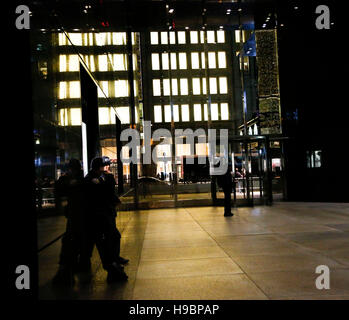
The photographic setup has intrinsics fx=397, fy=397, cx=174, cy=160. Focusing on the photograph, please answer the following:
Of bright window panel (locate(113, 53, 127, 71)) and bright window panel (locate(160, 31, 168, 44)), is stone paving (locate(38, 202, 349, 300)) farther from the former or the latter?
bright window panel (locate(160, 31, 168, 44))

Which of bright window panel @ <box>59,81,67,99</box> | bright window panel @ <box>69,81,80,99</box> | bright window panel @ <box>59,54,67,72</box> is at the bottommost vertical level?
bright window panel @ <box>59,81,67,99</box>

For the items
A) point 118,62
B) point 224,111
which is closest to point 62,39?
point 118,62

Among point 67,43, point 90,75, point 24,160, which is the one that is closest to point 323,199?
point 90,75

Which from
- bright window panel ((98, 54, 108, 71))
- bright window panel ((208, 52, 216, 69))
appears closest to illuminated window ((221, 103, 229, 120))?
bright window panel ((208, 52, 216, 69))

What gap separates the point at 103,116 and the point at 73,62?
12.8ft

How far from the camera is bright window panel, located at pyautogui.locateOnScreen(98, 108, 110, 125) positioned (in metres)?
9.71

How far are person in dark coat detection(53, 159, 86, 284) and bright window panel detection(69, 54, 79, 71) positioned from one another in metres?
1.61

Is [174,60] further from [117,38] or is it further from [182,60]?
[117,38]

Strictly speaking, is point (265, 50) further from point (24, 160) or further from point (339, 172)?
point (24, 160)

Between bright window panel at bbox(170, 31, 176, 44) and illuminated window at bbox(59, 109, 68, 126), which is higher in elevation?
bright window panel at bbox(170, 31, 176, 44)

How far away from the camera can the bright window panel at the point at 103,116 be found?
9714 mm

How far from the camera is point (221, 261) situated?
7160mm

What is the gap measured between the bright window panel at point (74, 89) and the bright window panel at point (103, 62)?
3.36m

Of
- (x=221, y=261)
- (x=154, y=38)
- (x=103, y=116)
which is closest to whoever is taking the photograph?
(x=221, y=261)
